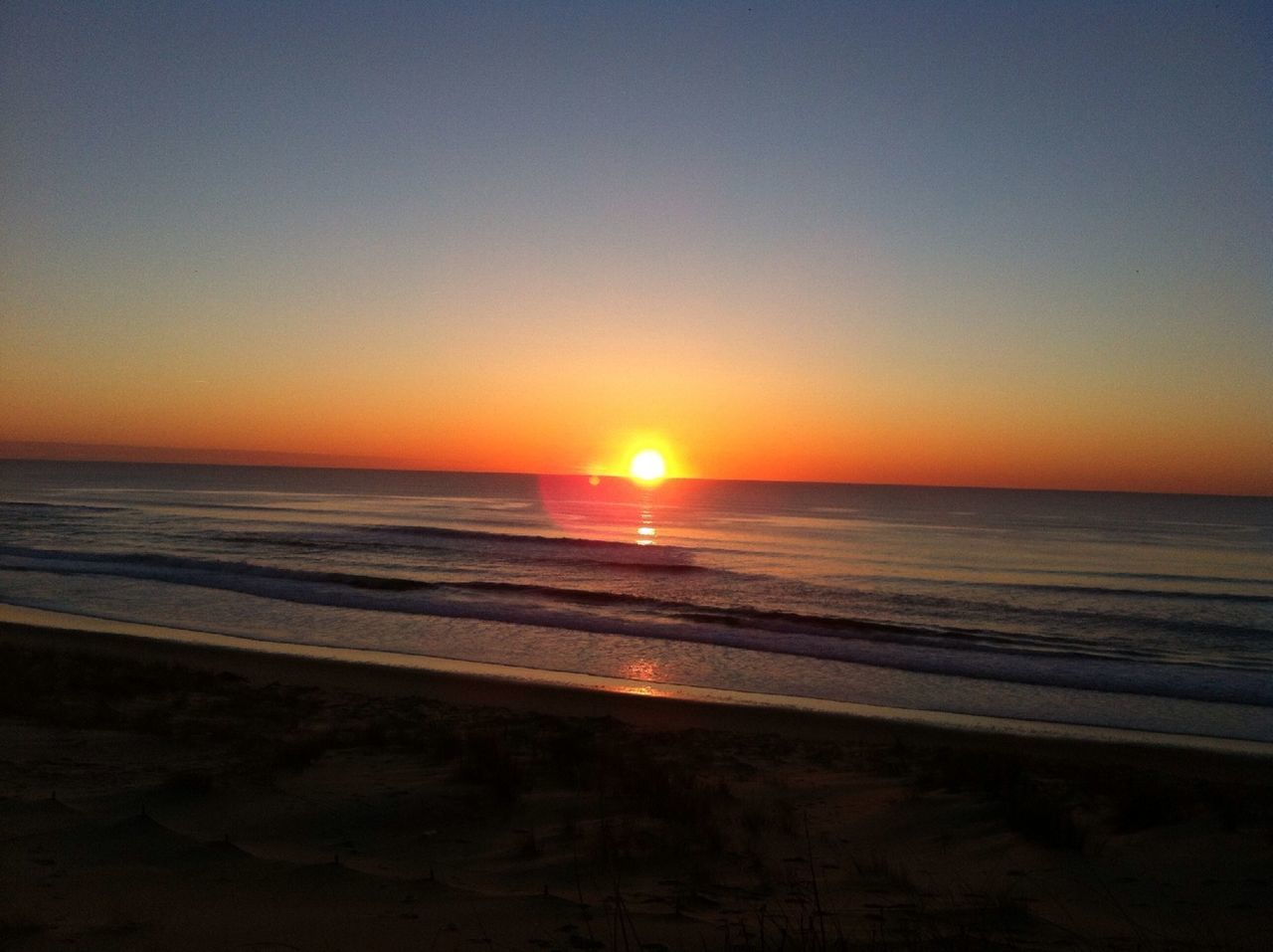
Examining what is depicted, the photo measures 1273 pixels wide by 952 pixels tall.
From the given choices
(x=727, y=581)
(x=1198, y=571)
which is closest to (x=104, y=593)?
(x=727, y=581)

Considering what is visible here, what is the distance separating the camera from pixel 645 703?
570 inches

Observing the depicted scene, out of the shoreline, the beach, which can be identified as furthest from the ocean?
the beach

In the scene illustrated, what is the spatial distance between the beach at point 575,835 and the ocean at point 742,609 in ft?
16.6

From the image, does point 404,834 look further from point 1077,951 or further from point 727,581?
point 727,581

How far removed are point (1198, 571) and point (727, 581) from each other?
24796 mm

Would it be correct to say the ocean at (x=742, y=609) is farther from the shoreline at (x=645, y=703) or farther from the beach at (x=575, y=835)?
the beach at (x=575, y=835)

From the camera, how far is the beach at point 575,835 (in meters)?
5.43

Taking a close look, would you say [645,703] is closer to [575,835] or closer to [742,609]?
[575,835]

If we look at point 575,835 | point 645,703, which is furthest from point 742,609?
point 575,835

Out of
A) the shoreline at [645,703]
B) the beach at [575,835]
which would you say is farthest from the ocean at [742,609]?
the beach at [575,835]

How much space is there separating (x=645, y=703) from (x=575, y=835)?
24.6ft

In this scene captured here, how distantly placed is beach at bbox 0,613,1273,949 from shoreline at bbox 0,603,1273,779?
14.9 inches

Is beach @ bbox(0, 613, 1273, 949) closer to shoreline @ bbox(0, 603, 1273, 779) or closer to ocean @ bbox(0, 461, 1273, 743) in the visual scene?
shoreline @ bbox(0, 603, 1273, 779)

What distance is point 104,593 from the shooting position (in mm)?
26000
